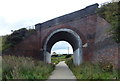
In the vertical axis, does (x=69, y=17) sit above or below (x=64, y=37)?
above

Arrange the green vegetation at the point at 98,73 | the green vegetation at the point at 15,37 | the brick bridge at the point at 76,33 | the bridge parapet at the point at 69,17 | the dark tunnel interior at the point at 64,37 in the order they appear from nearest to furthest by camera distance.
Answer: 1. the green vegetation at the point at 98,73
2. the brick bridge at the point at 76,33
3. the bridge parapet at the point at 69,17
4. the green vegetation at the point at 15,37
5. the dark tunnel interior at the point at 64,37

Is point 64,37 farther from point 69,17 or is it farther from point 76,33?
point 76,33

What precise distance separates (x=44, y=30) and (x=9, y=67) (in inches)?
601

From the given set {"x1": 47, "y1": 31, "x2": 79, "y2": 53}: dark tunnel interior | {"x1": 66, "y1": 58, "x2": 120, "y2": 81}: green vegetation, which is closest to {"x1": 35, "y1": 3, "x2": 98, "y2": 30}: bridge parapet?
{"x1": 47, "y1": 31, "x2": 79, "y2": 53}: dark tunnel interior

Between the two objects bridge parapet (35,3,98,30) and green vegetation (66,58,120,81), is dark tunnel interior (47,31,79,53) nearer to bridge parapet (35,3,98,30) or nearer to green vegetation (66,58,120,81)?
bridge parapet (35,3,98,30)

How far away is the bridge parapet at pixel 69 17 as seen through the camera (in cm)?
2105

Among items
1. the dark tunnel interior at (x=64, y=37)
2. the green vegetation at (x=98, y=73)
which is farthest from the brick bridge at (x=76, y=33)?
the green vegetation at (x=98, y=73)

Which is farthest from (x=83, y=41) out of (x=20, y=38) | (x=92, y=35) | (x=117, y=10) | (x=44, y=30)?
(x=117, y=10)

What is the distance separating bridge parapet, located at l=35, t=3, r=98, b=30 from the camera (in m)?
21.0

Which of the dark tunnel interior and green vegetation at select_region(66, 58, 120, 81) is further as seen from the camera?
the dark tunnel interior

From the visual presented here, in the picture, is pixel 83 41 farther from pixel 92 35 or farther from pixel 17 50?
pixel 17 50

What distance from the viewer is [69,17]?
23.1m

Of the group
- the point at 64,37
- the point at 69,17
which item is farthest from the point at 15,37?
the point at 64,37

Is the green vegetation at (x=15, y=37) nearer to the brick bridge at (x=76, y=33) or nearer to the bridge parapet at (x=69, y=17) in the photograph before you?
the brick bridge at (x=76, y=33)
